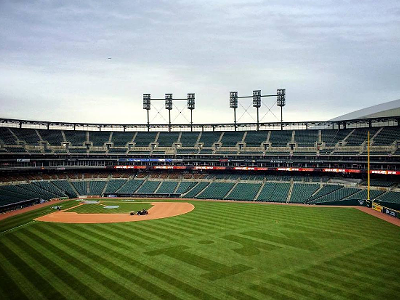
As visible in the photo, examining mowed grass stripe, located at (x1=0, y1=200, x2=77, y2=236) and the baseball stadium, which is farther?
mowed grass stripe, located at (x1=0, y1=200, x2=77, y2=236)

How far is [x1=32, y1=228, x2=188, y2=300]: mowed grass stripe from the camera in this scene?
21752mm

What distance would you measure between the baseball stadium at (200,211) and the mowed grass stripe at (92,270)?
151 mm

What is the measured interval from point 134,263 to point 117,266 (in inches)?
58.7

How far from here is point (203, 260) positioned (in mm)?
28062

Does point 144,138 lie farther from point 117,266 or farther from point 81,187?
point 117,266

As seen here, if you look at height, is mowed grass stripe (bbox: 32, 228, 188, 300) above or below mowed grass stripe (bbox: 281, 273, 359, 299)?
below

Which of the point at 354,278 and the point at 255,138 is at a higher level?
the point at 255,138

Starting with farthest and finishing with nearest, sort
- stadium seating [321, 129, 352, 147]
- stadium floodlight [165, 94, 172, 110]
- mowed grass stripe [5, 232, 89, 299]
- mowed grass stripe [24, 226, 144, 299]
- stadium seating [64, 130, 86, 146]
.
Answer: stadium floodlight [165, 94, 172, 110], stadium seating [64, 130, 86, 146], stadium seating [321, 129, 352, 147], mowed grass stripe [5, 232, 89, 299], mowed grass stripe [24, 226, 144, 299]

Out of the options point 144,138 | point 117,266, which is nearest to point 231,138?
point 144,138

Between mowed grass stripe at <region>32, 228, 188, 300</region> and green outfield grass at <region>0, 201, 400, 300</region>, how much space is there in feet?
0.27

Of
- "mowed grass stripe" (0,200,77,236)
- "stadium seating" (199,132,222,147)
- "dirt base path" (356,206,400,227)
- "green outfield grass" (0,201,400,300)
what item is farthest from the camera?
"stadium seating" (199,132,222,147)

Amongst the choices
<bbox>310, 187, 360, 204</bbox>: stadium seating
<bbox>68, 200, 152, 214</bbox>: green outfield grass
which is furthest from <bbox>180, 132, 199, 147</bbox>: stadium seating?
<bbox>310, 187, 360, 204</bbox>: stadium seating

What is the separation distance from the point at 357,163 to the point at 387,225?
2961cm

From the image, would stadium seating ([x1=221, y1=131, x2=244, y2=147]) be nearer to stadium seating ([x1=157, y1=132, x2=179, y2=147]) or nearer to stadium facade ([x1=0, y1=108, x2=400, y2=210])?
stadium facade ([x1=0, y1=108, x2=400, y2=210])
